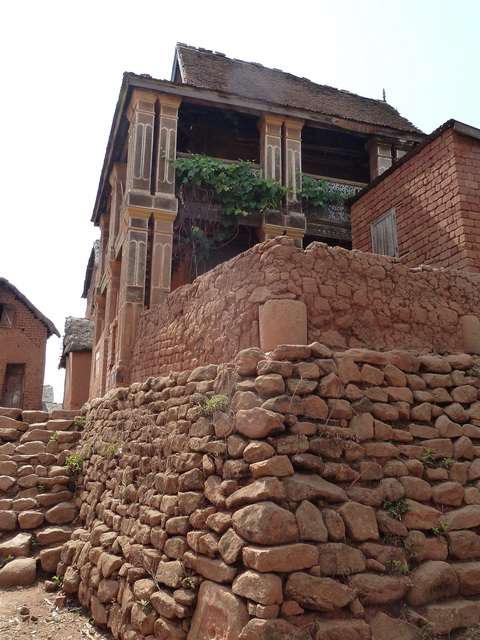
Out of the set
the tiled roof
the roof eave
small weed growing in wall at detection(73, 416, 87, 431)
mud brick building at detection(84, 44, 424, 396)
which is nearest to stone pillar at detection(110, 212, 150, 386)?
mud brick building at detection(84, 44, 424, 396)

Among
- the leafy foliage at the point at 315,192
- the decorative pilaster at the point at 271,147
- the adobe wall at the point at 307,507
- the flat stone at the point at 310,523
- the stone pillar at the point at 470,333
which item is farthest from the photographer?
the leafy foliage at the point at 315,192

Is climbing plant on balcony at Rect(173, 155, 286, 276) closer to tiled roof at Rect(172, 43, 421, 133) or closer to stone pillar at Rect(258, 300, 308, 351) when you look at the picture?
tiled roof at Rect(172, 43, 421, 133)

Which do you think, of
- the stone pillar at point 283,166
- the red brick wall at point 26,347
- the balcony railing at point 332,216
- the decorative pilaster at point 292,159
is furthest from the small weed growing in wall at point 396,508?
the red brick wall at point 26,347

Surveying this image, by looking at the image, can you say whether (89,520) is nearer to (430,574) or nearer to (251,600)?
(251,600)

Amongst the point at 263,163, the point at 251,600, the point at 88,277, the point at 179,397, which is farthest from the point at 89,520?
the point at 88,277

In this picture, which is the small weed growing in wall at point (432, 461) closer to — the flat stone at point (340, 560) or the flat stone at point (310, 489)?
the flat stone at point (310, 489)

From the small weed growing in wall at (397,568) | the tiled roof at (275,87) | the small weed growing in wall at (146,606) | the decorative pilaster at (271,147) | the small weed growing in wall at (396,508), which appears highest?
the tiled roof at (275,87)

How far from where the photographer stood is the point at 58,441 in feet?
27.2

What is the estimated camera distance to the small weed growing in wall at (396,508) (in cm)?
405

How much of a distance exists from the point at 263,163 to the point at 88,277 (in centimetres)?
1433

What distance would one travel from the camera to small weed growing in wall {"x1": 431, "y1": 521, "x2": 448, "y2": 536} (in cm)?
410

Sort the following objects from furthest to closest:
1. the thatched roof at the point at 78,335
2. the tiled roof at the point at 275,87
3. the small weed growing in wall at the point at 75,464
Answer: the thatched roof at the point at 78,335, the tiled roof at the point at 275,87, the small weed growing in wall at the point at 75,464

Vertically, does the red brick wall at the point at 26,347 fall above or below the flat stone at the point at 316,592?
above

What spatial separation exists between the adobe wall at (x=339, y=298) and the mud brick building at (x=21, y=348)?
14038 mm
